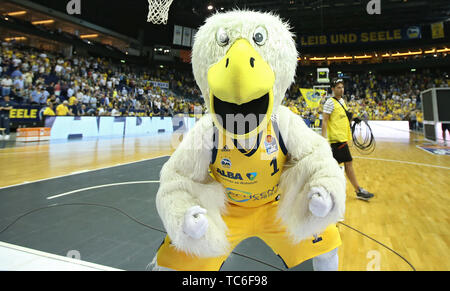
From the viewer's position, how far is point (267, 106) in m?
0.98

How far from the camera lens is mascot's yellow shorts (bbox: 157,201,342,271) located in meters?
1.12

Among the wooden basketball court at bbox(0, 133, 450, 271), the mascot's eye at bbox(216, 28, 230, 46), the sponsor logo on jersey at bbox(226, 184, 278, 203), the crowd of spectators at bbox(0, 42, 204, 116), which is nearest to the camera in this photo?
the mascot's eye at bbox(216, 28, 230, 46)

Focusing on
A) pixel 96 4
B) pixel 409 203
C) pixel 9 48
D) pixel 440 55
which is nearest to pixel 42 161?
pixel 409 203

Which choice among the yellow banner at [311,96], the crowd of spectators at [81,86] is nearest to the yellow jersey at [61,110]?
the crowd of spectators at [81,86]

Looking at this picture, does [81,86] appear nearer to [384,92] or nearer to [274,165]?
[274,165]

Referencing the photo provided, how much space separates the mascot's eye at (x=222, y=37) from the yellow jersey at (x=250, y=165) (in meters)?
0.41

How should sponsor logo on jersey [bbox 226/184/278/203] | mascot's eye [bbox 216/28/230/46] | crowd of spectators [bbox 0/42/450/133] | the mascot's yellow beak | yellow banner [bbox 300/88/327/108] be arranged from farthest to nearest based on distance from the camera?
1. yellow banner [bbox 300/88/327/108]
2. crowd of spectators [bbox 0/42/450/133]
3. sponsor logo on jersey [bbox 226/184/278/203]
4. mascot's eye [bbox 216/28/230/46]
5. the mascot's yellow beak

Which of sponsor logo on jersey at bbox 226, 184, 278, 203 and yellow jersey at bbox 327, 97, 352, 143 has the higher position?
yellow jersey at bbox 327, 97, 352, 143

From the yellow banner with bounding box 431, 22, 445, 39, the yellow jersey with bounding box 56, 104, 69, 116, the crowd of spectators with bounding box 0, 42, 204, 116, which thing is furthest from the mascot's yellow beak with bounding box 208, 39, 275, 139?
the yellow banner with bounding box 431, 22, 445, 39

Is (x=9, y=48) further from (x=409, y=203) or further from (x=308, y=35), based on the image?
(x=308, y=35)

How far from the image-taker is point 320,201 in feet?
2.98

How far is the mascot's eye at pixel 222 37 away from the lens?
102 cm

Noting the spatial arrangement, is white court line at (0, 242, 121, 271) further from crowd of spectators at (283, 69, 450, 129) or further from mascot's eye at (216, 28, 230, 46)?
crowd of spectators at (283, 69, 450, 129)

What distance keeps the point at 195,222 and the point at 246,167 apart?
38 centimetres
